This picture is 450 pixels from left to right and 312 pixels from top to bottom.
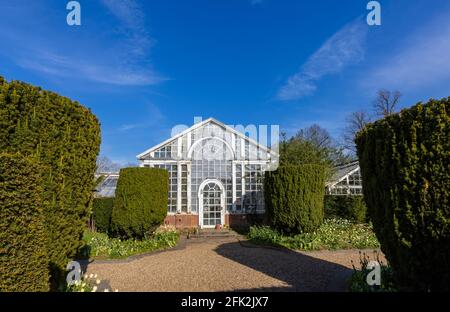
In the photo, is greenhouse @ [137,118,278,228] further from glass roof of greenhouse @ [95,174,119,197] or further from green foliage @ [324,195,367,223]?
glass roof of greenhouse @ [95,174,119,197]

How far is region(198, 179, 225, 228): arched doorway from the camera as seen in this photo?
53.0 feet

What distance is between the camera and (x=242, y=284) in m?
5.55

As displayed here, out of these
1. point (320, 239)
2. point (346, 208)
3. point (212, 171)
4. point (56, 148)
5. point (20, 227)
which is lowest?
point (320, 239)

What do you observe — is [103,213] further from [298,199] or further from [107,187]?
[298,199]

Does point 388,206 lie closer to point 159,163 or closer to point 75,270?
point 75,270

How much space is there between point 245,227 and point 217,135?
541 centimetres

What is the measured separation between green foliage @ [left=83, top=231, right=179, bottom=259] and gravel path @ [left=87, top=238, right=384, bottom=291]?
23.4 inches

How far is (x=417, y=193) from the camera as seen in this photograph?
3.66 metres

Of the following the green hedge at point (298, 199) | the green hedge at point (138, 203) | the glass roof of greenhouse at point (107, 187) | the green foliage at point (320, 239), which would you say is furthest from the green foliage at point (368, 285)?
the glass roof of greenhouse at point (107, 187)

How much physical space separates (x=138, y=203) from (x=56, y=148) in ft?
20.7

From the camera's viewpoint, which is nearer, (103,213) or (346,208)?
(103,213)

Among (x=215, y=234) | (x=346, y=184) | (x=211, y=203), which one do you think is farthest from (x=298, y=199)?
(x=211, y=203)

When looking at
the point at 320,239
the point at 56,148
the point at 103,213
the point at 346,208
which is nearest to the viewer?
the point at 56,148

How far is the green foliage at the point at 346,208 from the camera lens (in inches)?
564
